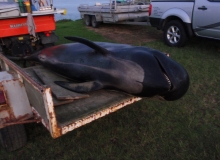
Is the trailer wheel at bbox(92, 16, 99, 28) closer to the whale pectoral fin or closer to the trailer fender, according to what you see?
the trailer fender

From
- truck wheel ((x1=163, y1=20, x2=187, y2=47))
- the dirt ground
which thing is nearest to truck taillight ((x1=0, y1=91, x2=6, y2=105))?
truck wheel ((x1=163, y1=20, x2=187, y2=47))

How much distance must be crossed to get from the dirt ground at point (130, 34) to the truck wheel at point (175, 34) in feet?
3.27

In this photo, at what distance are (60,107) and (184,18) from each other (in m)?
5.37

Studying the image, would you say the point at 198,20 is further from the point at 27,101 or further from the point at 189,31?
the point at 27,101

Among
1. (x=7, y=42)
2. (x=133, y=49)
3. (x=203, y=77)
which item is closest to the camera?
(x=133, y=49)

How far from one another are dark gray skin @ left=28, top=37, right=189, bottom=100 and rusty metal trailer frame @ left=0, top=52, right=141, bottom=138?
0.46 feet

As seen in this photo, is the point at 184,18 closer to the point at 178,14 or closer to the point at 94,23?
the point at 178,14

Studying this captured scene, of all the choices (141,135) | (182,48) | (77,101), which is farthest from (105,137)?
(182,48)

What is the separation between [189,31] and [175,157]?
480 centimetres

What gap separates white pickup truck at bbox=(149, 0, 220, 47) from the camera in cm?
588

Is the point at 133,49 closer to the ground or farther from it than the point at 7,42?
farther from it

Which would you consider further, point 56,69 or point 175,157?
point 56,69

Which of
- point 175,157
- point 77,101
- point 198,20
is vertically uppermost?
point 198,20

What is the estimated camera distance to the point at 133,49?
2.84 meters
